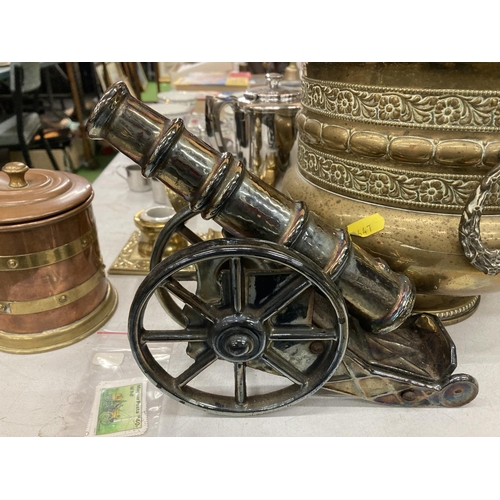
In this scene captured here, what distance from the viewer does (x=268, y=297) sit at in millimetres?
789

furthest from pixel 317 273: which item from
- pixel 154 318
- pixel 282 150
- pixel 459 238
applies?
pixel 282 150

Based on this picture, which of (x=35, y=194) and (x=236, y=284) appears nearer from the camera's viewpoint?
(x=236, y=284)

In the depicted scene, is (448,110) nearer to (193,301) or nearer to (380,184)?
(380,184)

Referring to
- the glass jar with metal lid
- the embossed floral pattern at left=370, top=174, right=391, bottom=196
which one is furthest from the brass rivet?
the glass jar with metal lid

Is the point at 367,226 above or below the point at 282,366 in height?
above

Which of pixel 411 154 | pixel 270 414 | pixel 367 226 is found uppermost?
pixel 411 154

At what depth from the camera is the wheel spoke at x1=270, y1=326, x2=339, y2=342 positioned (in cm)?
75

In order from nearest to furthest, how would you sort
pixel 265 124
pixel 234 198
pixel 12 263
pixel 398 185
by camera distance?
pixel 234 198 → pixel 398 185 → pixel 12 263 → pixel 265 124

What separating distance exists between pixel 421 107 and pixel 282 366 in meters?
0.51

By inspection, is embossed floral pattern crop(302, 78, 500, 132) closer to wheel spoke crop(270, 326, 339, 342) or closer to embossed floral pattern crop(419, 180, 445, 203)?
embossed floral pattern crop(419, 180, 445, 203)

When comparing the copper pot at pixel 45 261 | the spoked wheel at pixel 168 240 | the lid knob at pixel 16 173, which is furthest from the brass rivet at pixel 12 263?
the spoked wheel at pixel 168 240

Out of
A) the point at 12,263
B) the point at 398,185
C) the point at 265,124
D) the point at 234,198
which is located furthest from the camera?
the point at 265,124

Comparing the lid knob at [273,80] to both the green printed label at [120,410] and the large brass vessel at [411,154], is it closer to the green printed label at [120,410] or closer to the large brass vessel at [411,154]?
the large brass vessel at [411,154]

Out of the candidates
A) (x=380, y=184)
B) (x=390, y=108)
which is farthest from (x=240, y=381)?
(x=390, y=108)
